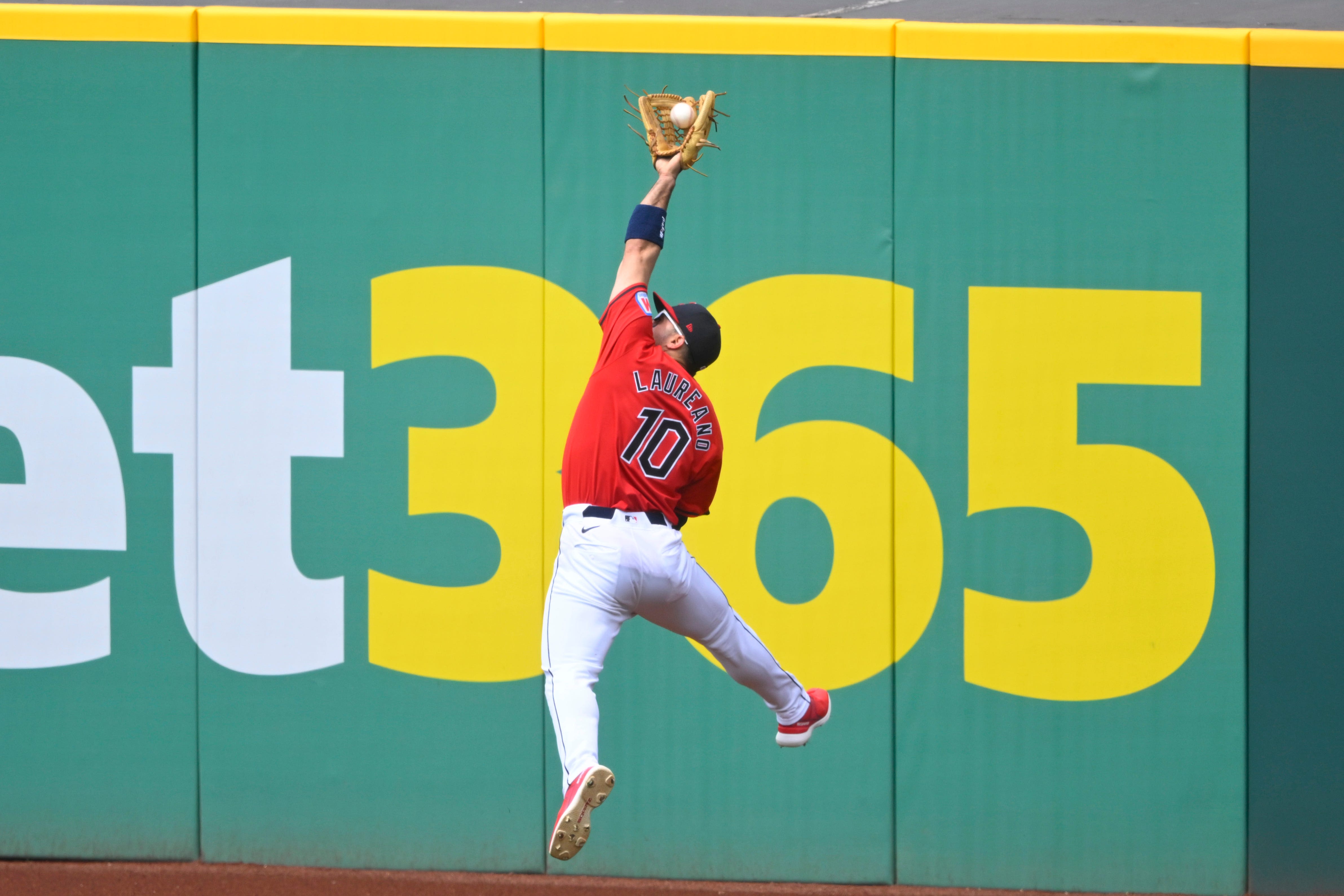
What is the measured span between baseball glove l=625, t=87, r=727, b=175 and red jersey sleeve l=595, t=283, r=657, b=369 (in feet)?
1.55

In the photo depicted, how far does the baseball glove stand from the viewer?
11.0 feet

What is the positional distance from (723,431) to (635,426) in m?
1.19

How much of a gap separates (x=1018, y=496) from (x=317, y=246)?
9.98 feet

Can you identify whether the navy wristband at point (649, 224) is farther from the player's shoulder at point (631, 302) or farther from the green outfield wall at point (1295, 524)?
the green outfield wall at point (1295, 524)

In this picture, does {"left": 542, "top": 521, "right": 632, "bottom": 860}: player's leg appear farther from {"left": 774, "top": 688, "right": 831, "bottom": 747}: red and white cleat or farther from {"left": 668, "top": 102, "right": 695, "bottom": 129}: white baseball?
{"left": 668, "top": 102, "right": 695, "bottom": 129}: white baseball

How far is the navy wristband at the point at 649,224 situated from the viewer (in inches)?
127

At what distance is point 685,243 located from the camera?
4.29 meters

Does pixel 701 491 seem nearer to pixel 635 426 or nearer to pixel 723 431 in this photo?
pixel 635 426

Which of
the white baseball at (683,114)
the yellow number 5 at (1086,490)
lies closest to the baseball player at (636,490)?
the white baseball at (683,114)

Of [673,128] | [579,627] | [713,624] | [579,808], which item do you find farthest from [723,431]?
[579,808]

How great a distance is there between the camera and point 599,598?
3068 millimetres

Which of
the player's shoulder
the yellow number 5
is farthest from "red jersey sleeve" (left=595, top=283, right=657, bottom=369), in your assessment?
the yellow number 5

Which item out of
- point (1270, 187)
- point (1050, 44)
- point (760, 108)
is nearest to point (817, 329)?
point (760, 108)

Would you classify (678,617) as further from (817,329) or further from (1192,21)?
(1192,21)
